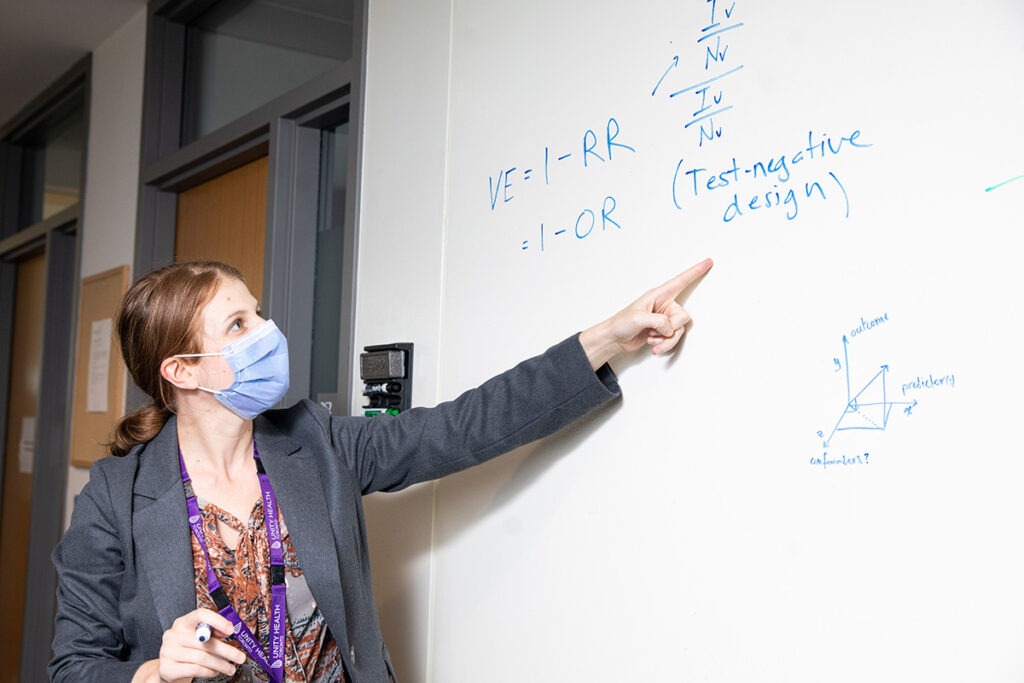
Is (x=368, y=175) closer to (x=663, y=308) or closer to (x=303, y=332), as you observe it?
(x=303, y=332)

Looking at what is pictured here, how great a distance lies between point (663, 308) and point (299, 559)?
0.64 metres

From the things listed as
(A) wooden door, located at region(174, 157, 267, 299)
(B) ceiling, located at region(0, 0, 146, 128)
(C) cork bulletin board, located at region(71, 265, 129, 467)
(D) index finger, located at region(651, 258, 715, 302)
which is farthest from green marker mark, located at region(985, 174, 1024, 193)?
(B) ceiling, located at region(0, 0, 146, 128)

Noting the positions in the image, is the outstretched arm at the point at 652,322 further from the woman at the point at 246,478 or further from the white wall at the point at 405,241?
the white wall at the point at 405,241

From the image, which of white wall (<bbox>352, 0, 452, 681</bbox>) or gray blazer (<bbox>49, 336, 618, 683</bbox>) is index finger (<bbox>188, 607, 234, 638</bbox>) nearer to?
gray blazer (<bbox>49, 336, 618, 683</bbox>)

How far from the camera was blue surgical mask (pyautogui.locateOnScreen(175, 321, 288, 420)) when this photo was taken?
1436 millimetres

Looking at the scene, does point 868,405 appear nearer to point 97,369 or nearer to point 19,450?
point 97,369

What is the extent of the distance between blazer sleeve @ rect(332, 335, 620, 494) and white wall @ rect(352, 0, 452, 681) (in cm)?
23

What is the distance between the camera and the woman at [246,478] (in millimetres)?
1312

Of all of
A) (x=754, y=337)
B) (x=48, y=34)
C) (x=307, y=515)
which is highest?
(x=48, y=34)

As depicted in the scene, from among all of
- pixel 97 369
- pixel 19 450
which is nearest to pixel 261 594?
pixel 97 369

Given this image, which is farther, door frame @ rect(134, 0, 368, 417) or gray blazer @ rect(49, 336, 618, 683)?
door frame @ rect(134, 0, 368, 417)

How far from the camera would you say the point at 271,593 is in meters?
1.34

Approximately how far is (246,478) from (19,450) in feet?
10.9

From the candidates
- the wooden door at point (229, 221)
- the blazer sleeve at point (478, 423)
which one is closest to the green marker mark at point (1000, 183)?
the blazer sleeve at point (478, 423)
